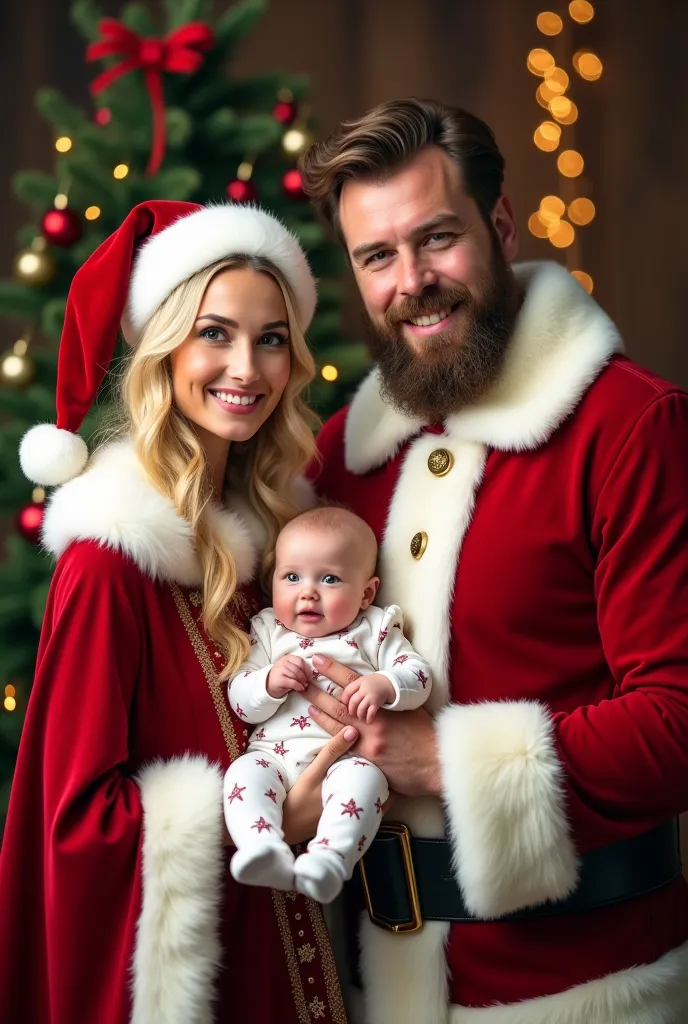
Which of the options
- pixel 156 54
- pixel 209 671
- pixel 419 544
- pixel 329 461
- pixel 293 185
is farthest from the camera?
pixel 293 185

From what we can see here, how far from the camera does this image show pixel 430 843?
75.9 inches

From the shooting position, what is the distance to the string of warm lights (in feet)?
13.9

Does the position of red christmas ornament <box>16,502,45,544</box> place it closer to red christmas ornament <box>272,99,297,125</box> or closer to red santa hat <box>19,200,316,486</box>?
red santa hat <box>19,200,316,486</box>

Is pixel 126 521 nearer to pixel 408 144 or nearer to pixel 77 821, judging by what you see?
pixel 77 821

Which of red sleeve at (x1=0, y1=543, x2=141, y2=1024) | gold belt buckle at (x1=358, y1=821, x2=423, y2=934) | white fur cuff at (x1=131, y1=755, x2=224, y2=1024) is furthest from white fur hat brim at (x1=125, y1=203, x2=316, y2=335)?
gold belt buckle at (x1=358, y1=821, x2=423, y2=934)

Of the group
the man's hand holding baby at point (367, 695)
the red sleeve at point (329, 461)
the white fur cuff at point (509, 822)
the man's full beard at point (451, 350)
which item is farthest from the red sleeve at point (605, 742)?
the red sleeve at point (329, 461)

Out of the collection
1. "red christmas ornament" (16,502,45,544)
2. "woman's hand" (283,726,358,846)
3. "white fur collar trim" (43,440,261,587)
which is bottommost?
"woman's hand" (283,726,358,846)

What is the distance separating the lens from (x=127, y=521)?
1.92 meters

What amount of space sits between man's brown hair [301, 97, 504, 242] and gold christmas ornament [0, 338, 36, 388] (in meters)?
1.07

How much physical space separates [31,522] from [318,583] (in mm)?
1117

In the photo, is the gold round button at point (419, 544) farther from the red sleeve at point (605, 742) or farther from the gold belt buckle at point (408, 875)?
the gold belt buckle at point (408, 875)

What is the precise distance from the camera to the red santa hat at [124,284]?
2.09 metres

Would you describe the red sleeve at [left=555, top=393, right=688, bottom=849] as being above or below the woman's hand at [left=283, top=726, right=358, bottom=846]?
above

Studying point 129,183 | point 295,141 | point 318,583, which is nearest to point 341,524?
point 318,583
